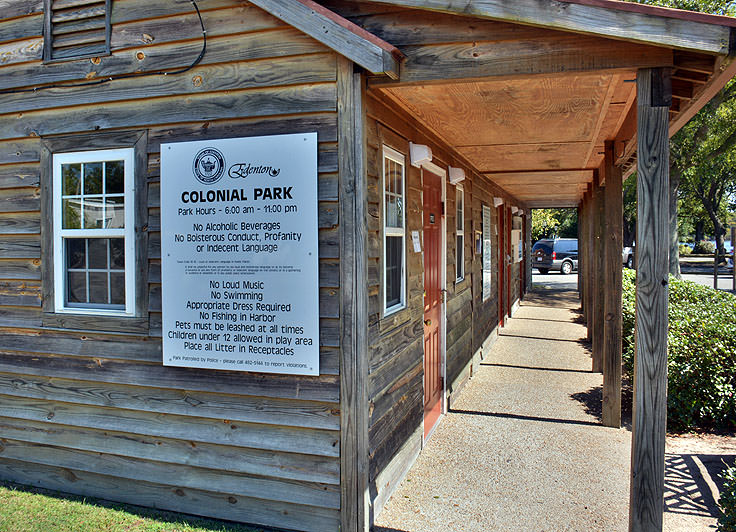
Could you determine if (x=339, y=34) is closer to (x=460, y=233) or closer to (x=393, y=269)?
(x=393, y=269)

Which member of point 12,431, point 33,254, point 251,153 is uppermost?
point 251,153

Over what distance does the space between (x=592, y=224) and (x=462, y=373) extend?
13.5 ft

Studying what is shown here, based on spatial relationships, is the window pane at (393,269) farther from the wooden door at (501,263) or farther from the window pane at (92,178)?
the wooden door at (501,263)

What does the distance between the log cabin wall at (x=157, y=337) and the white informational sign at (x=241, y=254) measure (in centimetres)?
10

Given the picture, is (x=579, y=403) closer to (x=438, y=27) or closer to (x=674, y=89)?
(x=674, y=89)

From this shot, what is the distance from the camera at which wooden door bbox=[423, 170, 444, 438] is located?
17.0 feet

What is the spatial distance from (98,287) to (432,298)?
292cm

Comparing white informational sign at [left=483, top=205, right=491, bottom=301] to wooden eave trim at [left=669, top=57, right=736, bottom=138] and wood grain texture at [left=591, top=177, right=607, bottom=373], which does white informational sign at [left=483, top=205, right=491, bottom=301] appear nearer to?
wood grain texture at [left=591, top=177, right=607, bottom=373]

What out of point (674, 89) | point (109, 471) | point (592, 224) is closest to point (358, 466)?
point (109, 471)

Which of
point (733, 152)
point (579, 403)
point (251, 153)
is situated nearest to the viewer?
point (251, 153)

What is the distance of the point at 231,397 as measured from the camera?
3.64 metres

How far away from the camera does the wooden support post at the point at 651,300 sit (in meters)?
3.04

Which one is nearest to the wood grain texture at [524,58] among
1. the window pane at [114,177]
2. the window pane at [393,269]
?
the window pane at [393,269]

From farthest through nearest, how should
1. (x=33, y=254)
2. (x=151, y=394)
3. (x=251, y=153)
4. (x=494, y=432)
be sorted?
(x=494, y=432), (x=33, y=254), (x=151, y=394), (x=251, y=153)
